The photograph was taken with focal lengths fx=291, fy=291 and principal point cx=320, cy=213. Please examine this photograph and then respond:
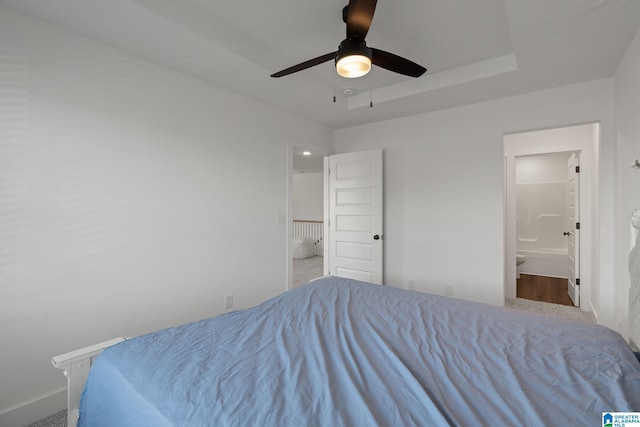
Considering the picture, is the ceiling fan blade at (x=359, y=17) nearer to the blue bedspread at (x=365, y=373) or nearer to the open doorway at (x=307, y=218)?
the blue bedspread at (x=365, y=373)

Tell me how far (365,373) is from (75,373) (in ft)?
3.99

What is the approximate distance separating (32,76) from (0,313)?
4.64 ft

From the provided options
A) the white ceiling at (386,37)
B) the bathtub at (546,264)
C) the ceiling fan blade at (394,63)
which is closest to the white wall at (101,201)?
the white ceiling at (386,37)

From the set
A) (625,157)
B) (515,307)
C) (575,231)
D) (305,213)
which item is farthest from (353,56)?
(305,213)

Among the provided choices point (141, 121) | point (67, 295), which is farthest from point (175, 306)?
point (141, 121)

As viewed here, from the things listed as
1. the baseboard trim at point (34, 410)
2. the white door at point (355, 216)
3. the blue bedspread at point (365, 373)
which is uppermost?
the white door at point (355, 216)

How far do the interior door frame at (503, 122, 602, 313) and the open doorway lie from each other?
2.67 meters

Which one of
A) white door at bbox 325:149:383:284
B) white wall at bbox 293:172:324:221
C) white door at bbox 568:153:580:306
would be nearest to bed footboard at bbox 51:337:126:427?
white door at bbox 325:149:383:284

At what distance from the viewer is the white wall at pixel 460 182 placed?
2752mm

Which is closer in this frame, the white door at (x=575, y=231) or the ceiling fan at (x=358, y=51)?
the ceiling fan at (x=358, y=51)

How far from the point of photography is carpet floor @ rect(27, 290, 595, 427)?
1.80m

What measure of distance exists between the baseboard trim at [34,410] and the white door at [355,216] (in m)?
2.98

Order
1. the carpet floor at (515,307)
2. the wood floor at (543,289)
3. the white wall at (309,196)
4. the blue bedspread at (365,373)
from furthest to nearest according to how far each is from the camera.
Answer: the white wall at (309,196), the wood floor at (543,289), the carpet floor at (515,307), the blue bedspread at (365,373)

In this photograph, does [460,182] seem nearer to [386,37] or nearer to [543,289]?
[386,37]
